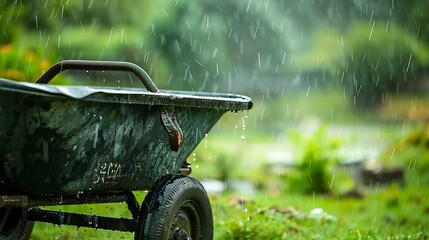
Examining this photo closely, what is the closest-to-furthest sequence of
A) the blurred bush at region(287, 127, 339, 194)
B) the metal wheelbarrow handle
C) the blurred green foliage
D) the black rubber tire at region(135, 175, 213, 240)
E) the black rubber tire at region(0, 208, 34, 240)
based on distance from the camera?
the black rubber tire at region(135, 175, 213, 240) < the metal wheelbarrow handle < the black rubber tire at region(0, 208, 34, 240) < the blurred bush at region(287, 127, 339, 194) < the blurred green foliage

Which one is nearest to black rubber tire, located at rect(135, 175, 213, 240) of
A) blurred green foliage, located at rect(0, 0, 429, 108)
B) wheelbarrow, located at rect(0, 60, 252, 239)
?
wheelbarrow, located at rect(0, 60, 252, 239)

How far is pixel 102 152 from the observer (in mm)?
3602

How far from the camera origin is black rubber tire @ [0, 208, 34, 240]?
13.5ft

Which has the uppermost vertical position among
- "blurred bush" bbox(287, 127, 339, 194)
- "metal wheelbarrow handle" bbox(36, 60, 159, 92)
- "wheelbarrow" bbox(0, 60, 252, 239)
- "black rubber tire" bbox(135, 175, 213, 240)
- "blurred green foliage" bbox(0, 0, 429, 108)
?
"blurred green foliage" bbox(0, 0, 429, 108)

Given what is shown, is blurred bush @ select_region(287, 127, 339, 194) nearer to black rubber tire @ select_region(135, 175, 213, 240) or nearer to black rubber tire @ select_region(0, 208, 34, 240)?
black rubber tire @ select_region(135, 175, 213, 240)

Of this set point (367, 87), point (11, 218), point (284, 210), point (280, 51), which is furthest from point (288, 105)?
point (11, 218)

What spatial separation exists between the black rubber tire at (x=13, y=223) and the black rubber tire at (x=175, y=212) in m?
0.78

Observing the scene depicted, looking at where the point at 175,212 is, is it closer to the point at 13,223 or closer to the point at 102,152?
the point at 102,152

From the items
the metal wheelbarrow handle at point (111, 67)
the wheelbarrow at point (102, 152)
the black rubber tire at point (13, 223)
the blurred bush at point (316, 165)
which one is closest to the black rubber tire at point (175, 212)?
the wheelbarrow at point (102, 152)

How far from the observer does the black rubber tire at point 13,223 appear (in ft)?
13.5

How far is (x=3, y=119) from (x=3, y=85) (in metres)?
0.20

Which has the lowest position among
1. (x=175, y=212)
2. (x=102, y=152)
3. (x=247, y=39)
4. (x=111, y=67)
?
(x=175, y=212)

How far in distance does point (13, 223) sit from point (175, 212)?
102 cm

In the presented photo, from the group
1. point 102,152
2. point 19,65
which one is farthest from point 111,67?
point 19,65
